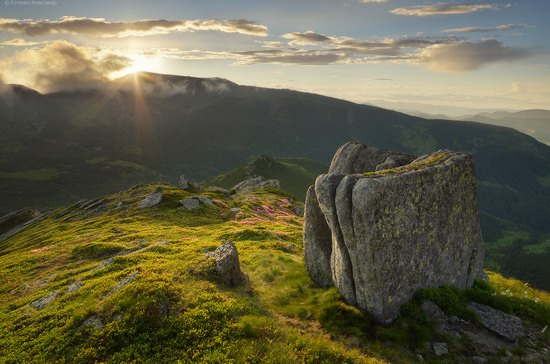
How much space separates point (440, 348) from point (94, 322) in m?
19.0

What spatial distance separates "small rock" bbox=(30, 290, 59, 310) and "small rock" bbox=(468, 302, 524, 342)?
2861cm

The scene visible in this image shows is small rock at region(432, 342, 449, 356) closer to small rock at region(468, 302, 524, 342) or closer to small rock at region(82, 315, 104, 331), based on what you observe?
small rock at region(468, 302, 524, 342)

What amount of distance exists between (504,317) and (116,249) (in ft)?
120

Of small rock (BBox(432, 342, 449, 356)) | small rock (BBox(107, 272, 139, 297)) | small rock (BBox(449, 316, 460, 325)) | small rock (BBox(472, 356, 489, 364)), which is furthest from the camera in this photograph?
small rock (BBox(107, 272, 139, 297))

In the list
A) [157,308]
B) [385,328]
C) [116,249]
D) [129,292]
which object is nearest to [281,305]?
[385,328]

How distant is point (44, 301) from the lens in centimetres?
2402

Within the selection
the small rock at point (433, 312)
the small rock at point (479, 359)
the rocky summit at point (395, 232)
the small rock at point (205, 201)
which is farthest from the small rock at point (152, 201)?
the small rock at point (479, 359)

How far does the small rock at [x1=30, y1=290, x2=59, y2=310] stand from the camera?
2346 cm

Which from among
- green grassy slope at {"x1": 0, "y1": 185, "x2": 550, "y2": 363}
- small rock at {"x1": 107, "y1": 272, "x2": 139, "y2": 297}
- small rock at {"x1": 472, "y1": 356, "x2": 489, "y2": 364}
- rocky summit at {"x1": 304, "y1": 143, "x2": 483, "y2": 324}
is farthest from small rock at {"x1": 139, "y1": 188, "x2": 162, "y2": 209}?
small rock at {"x1": 472, "y1": 356, "x2": 489, "y2": 364}

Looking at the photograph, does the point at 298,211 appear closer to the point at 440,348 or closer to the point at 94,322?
the point at 440,348

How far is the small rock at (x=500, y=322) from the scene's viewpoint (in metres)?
19.9

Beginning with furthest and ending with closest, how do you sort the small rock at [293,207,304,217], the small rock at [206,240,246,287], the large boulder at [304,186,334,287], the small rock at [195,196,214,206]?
the small rock at [293,207,304,217] → the small rock at [195,196,214,206] → the large boulder at [304,186,334,287] → the small rock at [206,240,246,287]

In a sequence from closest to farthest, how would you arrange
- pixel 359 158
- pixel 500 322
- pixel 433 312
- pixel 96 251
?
1. pixel 500 322
2. pixel 433 312
3. pixel 359 158
4. pixel 96 251

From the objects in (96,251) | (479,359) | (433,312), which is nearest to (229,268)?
(433,312)
